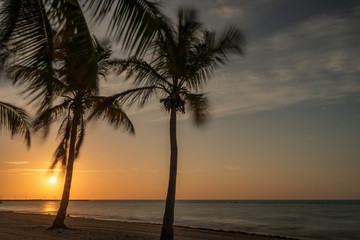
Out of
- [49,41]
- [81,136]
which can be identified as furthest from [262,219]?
[49,41]

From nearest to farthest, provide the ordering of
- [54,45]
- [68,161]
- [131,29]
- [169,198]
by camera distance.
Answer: [131,29] → [54,45] → [169,198] → [68,161]

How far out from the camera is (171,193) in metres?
10.2

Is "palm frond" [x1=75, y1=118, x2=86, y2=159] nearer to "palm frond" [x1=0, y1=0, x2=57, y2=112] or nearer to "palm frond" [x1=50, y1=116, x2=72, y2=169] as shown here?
"palm frond" [x1=50, y1=116, x2=72, y2=169]

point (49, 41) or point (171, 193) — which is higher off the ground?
point (49, 41)

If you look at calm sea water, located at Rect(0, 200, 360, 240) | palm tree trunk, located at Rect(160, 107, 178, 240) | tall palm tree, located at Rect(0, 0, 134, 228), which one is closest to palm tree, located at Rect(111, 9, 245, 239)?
palm tree trunk, located at Rect(160, 107, 178, 240)

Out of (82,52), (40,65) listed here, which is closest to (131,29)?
(82,52)

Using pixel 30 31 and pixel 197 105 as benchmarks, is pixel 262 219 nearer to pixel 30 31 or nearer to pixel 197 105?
pixel 197 105

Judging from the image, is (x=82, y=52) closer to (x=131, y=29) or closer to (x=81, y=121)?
(x=131, y=29)

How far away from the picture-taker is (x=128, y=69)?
1067 cm

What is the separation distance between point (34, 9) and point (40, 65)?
76cm

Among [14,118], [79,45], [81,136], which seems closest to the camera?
[79,45]

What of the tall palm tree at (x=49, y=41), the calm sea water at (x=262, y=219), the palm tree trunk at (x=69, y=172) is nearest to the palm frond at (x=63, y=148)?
the palm tree trunk at (x=69, y=172)

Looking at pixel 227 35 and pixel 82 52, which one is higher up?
pixel 227 35

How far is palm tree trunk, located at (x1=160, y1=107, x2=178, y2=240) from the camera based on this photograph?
32.4 feet
